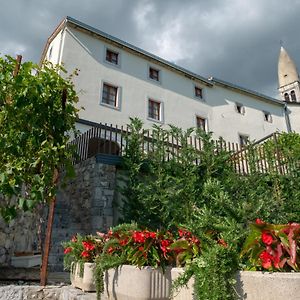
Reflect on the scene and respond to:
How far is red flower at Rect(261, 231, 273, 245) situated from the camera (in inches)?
72.4

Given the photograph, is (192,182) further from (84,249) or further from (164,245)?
(164,245)

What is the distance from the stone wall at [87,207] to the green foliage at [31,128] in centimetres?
259

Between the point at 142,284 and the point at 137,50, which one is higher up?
the point at 137,50

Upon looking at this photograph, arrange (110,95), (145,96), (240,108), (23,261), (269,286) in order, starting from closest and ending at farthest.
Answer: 1. (269,286)
2. (23,261)
3. (110,95)
4. (145,96)
5. (240,108)

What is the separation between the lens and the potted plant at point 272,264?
1620mm

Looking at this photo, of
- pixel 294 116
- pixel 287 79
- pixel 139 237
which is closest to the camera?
pixel 139 237

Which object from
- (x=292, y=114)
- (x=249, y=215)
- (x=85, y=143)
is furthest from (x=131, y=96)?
(x=292, y=114)

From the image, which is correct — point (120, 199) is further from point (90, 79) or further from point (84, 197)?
point (90, 79)

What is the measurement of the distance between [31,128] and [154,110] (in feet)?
44.0

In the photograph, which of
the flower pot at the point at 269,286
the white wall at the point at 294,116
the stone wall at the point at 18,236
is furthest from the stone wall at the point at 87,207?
the white wall at the point at 294,116

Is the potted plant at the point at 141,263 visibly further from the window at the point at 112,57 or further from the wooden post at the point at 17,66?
the window at the point at 112,57

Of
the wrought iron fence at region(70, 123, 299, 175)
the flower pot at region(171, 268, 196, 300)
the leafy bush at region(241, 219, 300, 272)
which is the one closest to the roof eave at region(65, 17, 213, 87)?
the wrought iron fence at region(70, 123, 299, 175)

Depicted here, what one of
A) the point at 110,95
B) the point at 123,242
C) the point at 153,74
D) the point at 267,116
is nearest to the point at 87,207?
the point at 123,242

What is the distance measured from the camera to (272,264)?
1.80 meters
